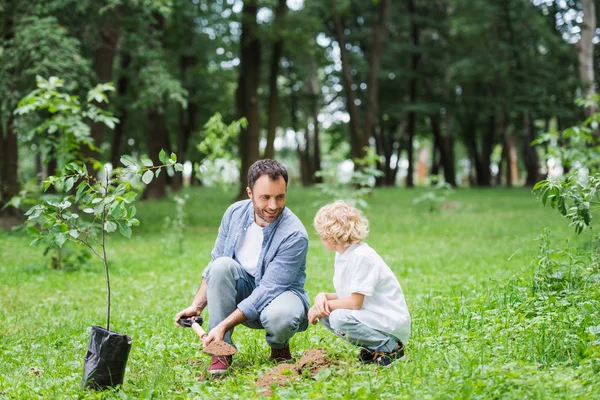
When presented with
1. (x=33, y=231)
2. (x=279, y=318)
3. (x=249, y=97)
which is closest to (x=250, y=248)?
(x=279, y=318)

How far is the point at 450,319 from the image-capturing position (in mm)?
5480

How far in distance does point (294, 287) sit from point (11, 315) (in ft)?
11.7

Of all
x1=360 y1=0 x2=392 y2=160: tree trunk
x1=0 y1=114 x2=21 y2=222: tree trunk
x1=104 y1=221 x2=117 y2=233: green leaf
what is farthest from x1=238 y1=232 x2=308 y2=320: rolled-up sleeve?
x1=360 y1=0 x2=392 y2=160: tree trunk

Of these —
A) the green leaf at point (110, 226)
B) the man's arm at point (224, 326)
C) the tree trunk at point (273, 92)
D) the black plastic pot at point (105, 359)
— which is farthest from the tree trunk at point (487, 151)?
the black plastic pot at point (105, 359)

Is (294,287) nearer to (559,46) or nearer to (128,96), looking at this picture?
(128,96)

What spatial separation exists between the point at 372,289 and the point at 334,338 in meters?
1.27

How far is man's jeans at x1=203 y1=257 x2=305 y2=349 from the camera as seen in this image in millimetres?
4473

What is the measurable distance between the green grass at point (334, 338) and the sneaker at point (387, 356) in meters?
0.12

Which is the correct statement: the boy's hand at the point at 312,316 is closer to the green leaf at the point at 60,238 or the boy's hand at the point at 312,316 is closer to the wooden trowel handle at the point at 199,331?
the wooden trowel handle at the point at 199,331

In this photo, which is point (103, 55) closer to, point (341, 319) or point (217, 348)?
point (217, 348)

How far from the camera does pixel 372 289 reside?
4.34 m

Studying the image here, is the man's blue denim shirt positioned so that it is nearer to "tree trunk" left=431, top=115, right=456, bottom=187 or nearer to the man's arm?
the man's arm

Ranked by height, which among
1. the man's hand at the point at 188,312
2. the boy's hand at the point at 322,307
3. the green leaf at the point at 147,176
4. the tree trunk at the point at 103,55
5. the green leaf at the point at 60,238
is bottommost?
the man's hand at the point at 188,312

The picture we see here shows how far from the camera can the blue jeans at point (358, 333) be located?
173 inches
